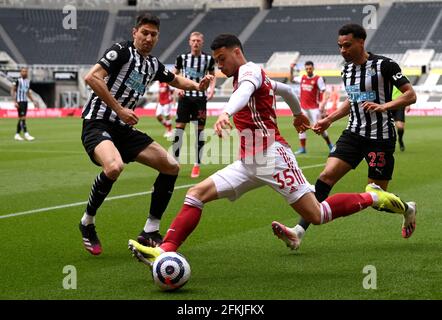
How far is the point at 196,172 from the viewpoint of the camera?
14609mm

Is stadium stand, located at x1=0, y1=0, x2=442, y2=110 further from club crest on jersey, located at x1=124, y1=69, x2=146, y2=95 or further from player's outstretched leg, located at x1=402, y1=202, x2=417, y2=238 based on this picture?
player's outstretched leg, located at x1=402, y1=202, x2=417, y2=238

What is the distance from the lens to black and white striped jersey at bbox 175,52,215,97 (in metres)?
14.8

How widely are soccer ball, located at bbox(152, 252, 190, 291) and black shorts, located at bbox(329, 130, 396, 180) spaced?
283 centimetres

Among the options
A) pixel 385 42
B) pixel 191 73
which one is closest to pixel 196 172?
pixel 191 73

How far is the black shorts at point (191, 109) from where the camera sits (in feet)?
48.8

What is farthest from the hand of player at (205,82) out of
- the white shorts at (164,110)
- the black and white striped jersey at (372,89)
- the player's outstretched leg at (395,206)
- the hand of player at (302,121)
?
the white shorts at (164,110)

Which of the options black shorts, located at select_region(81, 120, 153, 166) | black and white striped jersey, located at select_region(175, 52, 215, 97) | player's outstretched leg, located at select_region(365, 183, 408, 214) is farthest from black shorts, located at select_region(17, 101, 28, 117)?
player's outstretched leg, located at select_region(365, 183, 408, 214)

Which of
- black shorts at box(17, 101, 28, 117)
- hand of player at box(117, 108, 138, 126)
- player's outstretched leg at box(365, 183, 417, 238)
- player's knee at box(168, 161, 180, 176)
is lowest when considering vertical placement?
player's outstretched leg at box(365, 183, 417, 238)

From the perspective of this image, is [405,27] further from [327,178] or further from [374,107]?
[374,107]

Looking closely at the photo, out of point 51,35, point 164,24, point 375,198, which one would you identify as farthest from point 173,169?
point 164,24

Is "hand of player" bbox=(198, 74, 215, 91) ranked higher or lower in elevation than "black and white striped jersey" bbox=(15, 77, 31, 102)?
lower
